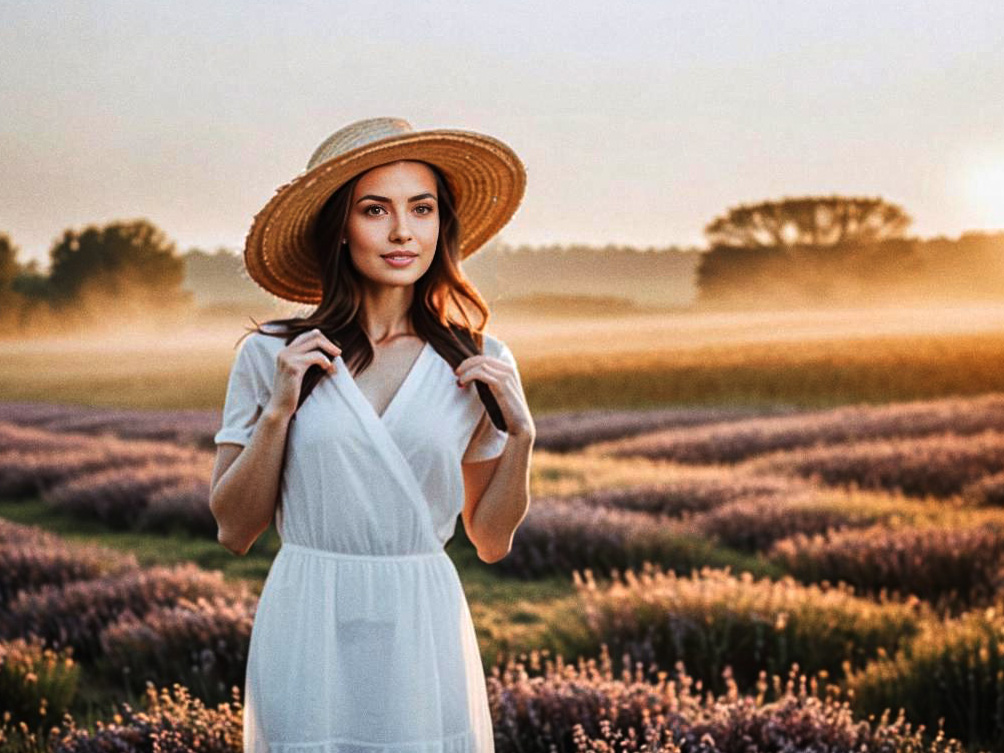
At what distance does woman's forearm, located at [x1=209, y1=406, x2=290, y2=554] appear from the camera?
207cm

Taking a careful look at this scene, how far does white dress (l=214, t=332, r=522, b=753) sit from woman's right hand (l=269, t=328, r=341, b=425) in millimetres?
57

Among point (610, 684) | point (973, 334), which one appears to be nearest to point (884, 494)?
point (610, 684)

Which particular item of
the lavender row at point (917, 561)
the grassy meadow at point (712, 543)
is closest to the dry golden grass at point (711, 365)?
the grassy meadow at point (712, 543)

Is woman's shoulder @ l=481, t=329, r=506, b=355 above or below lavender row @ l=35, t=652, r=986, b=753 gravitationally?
above

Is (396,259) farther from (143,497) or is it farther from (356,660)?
(143,497)

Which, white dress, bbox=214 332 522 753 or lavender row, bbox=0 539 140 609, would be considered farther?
lavender row, bbox=0 539 140 609

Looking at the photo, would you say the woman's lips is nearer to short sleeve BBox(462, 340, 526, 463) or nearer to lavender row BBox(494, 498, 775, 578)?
short sleeve BBox(462, 340, 526, 463)

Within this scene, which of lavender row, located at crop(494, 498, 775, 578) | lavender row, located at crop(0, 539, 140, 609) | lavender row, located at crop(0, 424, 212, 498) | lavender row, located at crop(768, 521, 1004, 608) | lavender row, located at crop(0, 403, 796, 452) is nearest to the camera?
lavender row, located at crop(768, 521, 1004, 608)

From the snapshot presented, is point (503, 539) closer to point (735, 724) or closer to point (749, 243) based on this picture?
point (735, 724)

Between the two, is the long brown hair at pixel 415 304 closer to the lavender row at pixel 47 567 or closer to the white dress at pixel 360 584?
the white dress at pixel 360 584

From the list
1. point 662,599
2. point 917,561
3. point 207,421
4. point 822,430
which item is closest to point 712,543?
point 917,561

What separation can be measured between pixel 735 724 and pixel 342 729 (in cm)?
141

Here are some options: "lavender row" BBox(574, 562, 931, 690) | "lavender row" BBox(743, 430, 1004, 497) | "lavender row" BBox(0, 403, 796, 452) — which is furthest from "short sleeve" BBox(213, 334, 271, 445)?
"lavender row" BBox(0, 403, 796, 452)

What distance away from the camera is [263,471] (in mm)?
2098
